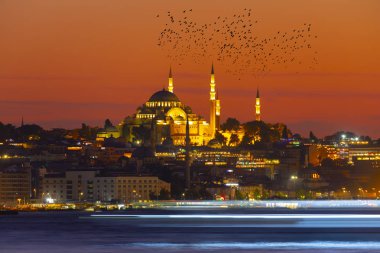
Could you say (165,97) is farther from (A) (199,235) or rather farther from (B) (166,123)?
(A) (199,235)

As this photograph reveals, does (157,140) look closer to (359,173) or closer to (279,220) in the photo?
(359,173)

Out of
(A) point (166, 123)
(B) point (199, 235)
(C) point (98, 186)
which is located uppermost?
(A) point (166, 123)

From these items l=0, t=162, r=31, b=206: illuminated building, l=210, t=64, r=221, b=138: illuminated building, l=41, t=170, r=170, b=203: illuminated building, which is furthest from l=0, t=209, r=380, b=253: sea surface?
l=210, t=64, r=221, b=138: illuminated building

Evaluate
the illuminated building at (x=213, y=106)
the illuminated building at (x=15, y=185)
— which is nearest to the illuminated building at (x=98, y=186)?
the illuminated building at (x=15, y=185)

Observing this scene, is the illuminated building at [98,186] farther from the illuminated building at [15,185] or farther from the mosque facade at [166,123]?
the mosque facade at [166,123]

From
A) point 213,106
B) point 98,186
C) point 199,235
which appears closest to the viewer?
point 199,235

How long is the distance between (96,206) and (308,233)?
2034 inches

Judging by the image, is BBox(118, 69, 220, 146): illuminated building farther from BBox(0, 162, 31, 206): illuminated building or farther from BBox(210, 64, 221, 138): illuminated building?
BBox(0, 162, 31, 206): illuminated building

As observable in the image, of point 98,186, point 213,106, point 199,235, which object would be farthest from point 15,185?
point 199,235

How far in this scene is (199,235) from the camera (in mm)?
69438

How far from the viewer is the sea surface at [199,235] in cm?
6166

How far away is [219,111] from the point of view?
194750 mm

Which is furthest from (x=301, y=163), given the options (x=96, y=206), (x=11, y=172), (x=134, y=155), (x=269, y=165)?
(x=96, y=206)

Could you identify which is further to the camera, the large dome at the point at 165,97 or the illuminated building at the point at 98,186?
the large dome at the point at 165,97
